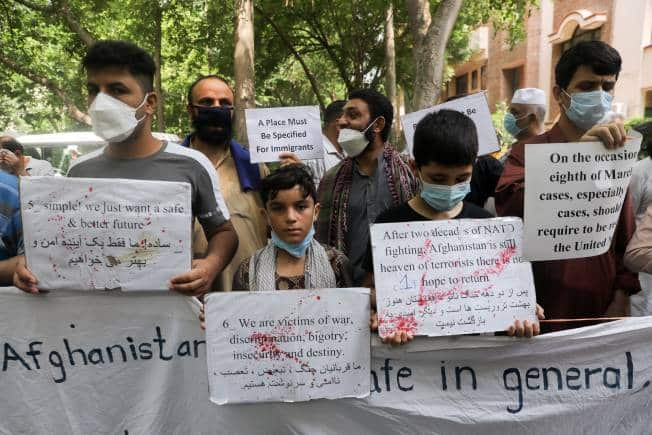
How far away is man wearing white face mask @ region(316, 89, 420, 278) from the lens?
2.78 meters

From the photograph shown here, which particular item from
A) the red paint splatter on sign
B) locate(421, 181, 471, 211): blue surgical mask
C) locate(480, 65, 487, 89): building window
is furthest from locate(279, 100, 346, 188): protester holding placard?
locate(480, 65, 487, 89): building window

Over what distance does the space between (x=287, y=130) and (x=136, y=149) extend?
1291 millimetres

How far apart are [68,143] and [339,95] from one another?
14.1 meters

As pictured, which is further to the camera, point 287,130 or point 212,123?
point 287,130

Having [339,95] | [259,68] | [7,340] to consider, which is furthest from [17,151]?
[339,95]

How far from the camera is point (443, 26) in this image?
21.4ft

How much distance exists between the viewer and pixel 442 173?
199 cm

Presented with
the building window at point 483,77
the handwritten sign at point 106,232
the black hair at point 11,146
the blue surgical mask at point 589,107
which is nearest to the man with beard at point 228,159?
the handwritten sign at point 106,232

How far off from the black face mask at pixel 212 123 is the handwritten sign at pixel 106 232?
100 centimetres

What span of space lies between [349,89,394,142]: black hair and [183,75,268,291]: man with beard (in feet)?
2.32

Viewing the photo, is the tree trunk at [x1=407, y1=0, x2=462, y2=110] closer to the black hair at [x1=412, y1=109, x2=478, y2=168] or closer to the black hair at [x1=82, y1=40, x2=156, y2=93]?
the black hair at [x1=412, y1=109, x2=478, y2=168]

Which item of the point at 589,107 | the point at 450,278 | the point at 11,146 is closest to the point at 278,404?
the point at 450,278

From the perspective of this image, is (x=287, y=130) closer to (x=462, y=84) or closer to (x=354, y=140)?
(x=354, y=140)

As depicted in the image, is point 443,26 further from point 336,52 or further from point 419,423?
point 336,52
